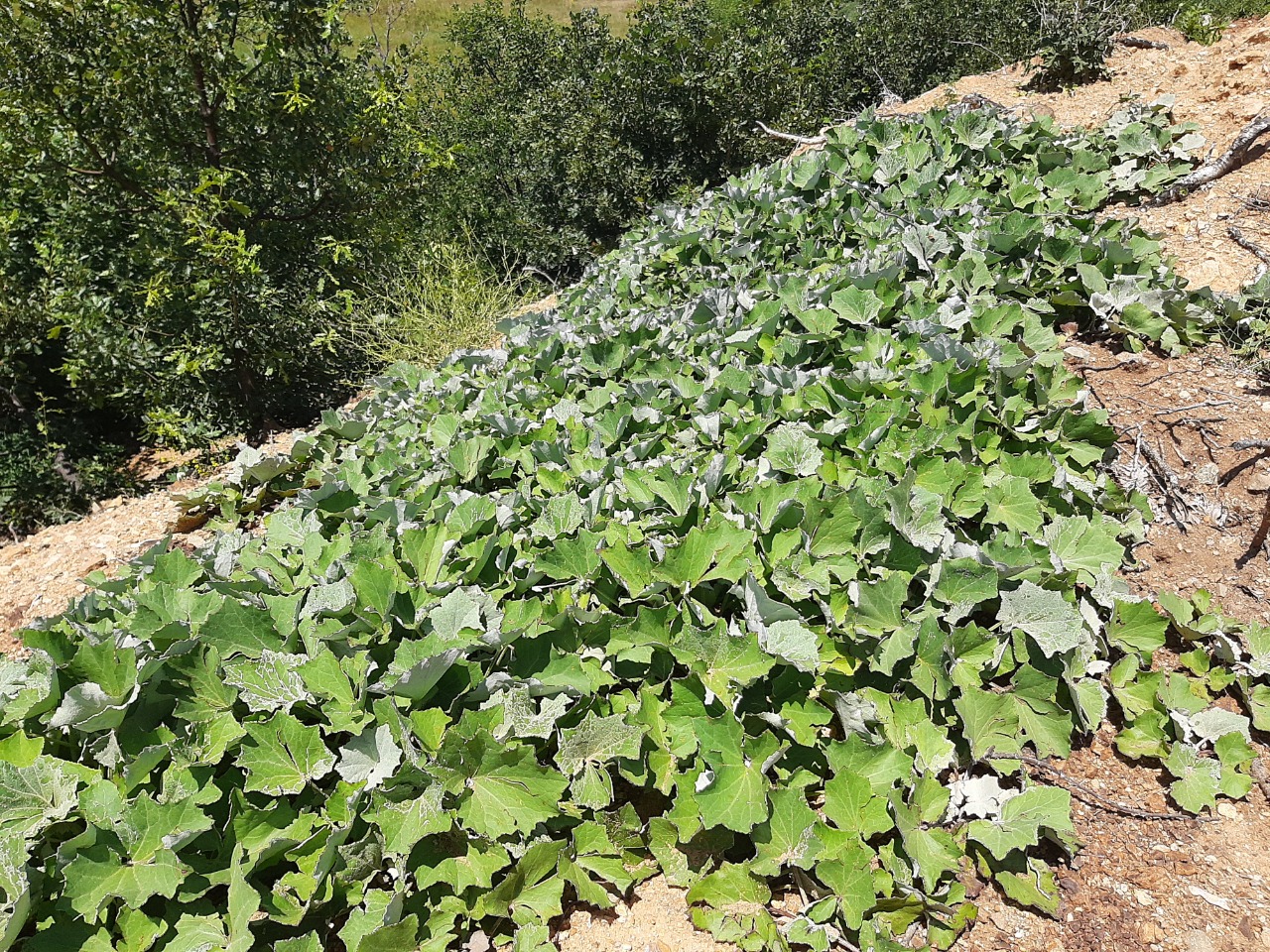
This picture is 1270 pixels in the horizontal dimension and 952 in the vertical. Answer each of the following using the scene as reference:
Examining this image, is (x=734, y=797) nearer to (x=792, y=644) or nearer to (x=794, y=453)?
(x=792, y=644)

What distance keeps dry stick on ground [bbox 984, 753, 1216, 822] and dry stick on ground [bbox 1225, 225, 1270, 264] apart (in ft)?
9.37

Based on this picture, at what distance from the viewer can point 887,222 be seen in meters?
3.54

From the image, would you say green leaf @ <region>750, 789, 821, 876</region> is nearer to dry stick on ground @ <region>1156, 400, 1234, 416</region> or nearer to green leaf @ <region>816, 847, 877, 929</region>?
green leaf @ <region>816, 847, 877, 929</region>

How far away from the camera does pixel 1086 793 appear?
63.7 inches

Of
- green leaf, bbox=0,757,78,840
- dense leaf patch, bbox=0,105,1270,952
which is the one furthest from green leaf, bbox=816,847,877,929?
green leaf, bbox=0,757,78,840

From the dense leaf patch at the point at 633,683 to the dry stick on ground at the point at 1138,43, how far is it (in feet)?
18.7

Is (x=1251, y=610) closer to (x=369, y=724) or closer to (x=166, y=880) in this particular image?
(x=369, y=724)

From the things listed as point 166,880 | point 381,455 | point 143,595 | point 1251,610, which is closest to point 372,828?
point 166,880

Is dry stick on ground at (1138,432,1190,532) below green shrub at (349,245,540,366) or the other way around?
below

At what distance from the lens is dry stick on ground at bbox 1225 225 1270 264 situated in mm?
3269

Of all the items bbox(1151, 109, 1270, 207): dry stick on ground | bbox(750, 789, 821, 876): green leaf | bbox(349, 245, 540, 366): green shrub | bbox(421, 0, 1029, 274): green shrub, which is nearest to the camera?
bbox(750, 789, 821, 876): green leaf

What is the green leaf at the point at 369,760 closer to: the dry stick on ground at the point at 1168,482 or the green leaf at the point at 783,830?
the green leaf at the point at 783,830

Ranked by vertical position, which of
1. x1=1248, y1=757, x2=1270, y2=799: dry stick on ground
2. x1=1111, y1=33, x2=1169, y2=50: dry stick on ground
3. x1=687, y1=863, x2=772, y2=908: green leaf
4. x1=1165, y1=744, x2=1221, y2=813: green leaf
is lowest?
x1=1248, y1=757, x2=1270, y2=799: dry stick on ground

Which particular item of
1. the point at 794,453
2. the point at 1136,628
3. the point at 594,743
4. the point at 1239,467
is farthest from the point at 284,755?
the point at 1239,467
